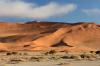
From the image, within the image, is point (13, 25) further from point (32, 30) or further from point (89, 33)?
point (89, 33)

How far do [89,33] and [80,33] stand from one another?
74.8 inches

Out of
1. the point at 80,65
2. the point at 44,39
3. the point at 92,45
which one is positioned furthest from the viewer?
the point at 44,39

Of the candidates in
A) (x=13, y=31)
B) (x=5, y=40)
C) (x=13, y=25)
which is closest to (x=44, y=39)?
(x=5, y=40)

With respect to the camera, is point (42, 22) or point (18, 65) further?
point (42, 22)

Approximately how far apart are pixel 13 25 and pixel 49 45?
108 feet

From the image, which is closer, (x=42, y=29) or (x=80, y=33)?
(x=80, y=33)

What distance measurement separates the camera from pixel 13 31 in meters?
103

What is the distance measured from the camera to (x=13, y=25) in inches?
4350

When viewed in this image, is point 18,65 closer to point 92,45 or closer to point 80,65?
point 80,65

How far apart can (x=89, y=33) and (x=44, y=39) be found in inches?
375

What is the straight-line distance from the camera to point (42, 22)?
108312 mm

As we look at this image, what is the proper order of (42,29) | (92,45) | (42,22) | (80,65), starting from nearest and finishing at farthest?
1. (80,65)
2. (92,45)
3. (42,29)
4. (42,22)

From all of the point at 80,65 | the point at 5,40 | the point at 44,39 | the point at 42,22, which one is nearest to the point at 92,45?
the point at 44,39

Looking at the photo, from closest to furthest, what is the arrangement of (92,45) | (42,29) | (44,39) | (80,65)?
(80,65) < (92,45) < (44,39) < (42,29)
